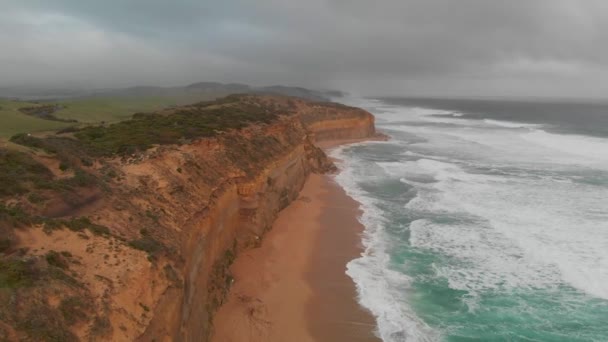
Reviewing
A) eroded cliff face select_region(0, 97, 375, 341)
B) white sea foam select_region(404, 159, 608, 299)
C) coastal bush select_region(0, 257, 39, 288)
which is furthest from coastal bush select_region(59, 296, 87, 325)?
white sea foam select_region(404, 159, 608, 299)

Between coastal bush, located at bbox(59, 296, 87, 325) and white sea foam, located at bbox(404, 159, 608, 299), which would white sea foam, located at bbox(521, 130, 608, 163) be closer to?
white sea foam, located at bbox(404, 159, 608, 299)

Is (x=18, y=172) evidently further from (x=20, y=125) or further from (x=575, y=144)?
(x=575, y=144)

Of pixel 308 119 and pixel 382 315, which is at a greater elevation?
pixel 308 119

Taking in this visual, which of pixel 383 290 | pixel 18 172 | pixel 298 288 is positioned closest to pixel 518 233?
pixel 383 290

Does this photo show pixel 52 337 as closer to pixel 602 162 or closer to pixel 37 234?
pixel 37 234

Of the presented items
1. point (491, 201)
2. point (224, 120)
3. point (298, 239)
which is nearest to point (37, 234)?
point (298, 239)
